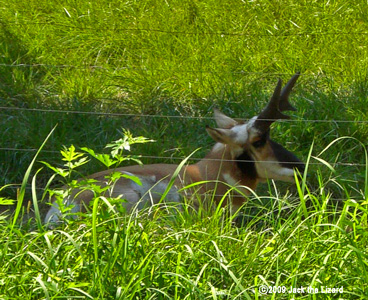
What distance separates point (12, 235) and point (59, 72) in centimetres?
374

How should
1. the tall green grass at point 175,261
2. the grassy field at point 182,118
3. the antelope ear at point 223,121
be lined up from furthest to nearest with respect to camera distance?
the antelope ear at point 223,121, the grassy field at point 182,118, the tall green grass at point 175,261

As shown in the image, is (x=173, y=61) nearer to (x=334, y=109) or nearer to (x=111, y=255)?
(x=334, y=109)

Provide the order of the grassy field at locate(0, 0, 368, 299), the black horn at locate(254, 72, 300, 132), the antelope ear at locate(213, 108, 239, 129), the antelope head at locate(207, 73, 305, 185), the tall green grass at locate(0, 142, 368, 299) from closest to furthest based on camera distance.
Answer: the tall green grass at locate(0, 142, 368, 299) < the grassy field at locate(0, 0, 368, 299) < the black horn at locate(254, 72, 300, 132) < the antelope head at locate(207, 73, 305, 185) < the antelope ear at locate(213, 108, 239, 129)

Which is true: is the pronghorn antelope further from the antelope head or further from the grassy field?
the grassy field

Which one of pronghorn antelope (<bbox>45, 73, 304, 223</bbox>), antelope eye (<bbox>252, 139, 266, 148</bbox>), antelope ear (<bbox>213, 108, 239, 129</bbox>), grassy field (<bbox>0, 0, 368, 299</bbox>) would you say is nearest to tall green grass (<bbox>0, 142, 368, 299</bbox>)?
grassy field (<bbox>0, 0, 368, 299</bbox>)

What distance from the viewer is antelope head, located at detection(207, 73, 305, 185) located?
637 cm

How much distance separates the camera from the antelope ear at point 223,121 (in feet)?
22.0

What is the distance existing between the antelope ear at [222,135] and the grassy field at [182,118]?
19 cm

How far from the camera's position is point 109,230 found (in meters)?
4.21

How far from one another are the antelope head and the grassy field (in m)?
0.23

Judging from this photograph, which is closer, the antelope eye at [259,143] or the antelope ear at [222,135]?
the antelope ear at [222,135]

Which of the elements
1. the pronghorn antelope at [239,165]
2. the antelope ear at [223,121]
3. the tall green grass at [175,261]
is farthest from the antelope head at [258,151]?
the tall green grass at [175,261]

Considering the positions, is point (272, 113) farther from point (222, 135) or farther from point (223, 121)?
point (223, 121)

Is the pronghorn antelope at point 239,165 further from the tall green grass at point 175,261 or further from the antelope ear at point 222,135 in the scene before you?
the tall green grass at point 175,261
